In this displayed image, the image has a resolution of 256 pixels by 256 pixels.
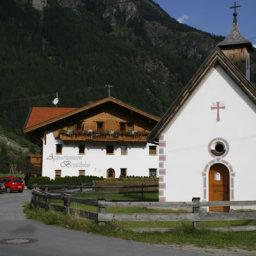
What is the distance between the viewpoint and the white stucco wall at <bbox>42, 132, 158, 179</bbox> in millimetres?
54562

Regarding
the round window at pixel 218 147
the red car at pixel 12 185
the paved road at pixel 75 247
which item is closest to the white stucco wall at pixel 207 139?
the round window at pixel 218 147

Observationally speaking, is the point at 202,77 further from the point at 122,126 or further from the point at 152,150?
the point at 152,150

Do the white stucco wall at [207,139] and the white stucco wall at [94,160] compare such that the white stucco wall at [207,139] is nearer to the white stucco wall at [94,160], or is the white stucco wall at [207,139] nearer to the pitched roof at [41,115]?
the white stucco wall at [94,160]

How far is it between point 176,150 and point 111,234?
35.3 feet

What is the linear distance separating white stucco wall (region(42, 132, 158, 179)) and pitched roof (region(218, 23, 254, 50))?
29.2m

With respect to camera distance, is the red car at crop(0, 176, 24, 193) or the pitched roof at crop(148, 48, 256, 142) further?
the red car at crop(0, 176, 24, 193)

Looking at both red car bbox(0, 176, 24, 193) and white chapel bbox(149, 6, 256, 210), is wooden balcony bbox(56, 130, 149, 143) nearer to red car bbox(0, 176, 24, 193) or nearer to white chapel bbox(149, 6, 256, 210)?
red car bbox(0, 176, 24, 193)

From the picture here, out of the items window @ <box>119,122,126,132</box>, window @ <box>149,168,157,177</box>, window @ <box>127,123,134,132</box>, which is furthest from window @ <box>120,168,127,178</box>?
window @ <box>127,123,134,132</box>

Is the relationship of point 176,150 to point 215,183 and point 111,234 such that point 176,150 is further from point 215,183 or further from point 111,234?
point 111,234

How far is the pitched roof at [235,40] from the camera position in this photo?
28108mm

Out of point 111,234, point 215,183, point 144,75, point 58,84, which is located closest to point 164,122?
point 215,183

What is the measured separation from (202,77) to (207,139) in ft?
9.36

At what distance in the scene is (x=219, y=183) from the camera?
24.8m

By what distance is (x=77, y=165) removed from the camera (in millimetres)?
55062
